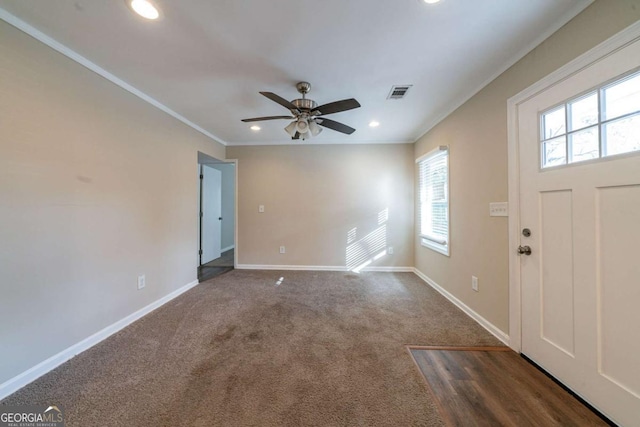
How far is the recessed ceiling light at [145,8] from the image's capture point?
1.31 metres

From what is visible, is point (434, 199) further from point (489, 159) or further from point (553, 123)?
point (553, 123)

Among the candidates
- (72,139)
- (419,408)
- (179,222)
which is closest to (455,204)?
(419,408)

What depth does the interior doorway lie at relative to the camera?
426 centimetres

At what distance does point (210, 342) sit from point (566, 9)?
352 cm

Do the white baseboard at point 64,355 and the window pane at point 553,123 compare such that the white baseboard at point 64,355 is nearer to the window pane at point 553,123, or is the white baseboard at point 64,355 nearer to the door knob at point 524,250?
the door knob at point 524,250

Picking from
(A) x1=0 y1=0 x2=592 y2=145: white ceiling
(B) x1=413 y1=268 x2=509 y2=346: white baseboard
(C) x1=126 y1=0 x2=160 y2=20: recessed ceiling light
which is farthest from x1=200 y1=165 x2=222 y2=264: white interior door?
(B) x1=413 y1=268 x2=509 y2=346: white baseboard

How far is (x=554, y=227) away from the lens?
148 centimetres

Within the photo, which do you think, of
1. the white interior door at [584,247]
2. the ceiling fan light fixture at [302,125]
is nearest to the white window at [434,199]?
the white interior door at [584,247]

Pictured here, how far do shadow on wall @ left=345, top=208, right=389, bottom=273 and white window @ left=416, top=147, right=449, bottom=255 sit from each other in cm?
64

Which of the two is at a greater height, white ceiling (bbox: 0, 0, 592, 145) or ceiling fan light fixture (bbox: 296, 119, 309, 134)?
white ceiling (bbox: 0, 0, 592, 145)

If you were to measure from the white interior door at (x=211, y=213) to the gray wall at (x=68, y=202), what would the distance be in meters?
2.08

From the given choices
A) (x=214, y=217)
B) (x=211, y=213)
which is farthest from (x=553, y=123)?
(x=214, y=217)

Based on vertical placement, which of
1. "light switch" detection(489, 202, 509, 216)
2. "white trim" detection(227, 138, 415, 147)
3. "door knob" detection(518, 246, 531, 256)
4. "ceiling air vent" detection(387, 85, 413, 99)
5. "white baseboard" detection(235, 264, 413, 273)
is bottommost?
"white baseboard" detection(235, 264, 413, 273)

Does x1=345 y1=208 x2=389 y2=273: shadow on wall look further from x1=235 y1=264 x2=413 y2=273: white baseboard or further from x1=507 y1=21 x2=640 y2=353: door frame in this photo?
x1=507 y1=21 x2=640 y2=353: door frame
